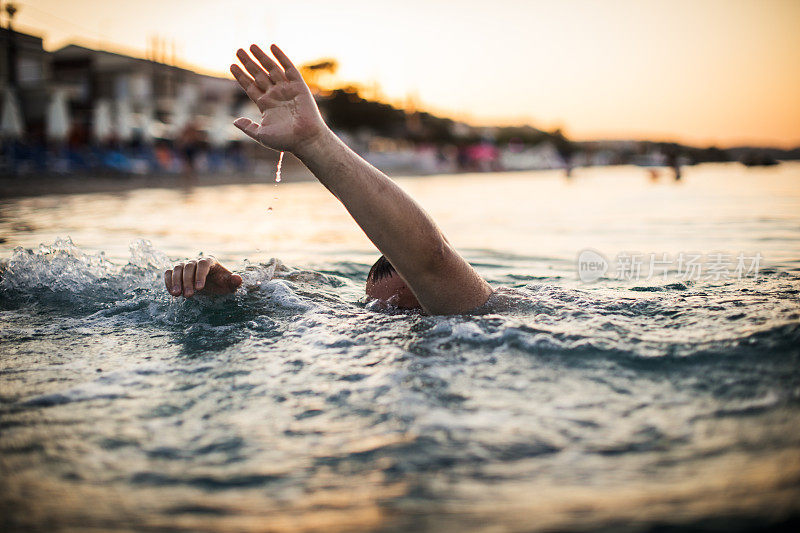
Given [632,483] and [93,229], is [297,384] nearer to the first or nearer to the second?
[632,483]

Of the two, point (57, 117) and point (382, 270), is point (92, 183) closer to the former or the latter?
point (57, 117)

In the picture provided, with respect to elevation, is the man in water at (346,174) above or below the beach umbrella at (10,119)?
below

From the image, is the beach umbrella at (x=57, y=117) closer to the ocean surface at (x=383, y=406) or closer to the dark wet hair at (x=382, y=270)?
the ocean surface at (x=383, y=406)

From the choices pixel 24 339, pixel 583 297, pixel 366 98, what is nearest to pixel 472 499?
pixel 583 297

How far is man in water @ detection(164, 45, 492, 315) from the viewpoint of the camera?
2412 millimetres

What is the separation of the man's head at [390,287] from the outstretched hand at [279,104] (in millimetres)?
947

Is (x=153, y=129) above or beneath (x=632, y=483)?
above

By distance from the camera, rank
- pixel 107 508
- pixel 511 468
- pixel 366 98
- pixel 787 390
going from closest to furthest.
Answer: pixel 107 508 < pixel 511 468 < pixel 787 390 < pixel 366 98

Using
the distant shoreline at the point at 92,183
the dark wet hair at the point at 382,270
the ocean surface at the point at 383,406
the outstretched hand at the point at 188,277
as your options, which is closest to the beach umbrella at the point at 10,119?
the distant shoreline at the point at 92,183

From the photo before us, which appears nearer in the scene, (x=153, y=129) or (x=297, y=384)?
(x=297, y=384)

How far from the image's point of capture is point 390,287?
327cm

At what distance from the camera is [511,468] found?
5.07 ft

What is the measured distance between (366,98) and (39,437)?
5561 centimetres

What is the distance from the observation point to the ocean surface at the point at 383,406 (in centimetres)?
139
